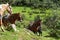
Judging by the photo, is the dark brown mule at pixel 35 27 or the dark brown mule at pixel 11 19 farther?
the dark brown mule at pixel 35 27

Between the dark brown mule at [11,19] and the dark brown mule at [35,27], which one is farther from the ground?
the dark brown mule at [11,19]

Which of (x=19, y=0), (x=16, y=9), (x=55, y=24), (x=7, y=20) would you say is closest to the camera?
(x=7, y=20)

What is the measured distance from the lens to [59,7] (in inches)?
1965

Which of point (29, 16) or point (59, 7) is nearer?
point (29, 16)

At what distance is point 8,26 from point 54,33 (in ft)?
46.5

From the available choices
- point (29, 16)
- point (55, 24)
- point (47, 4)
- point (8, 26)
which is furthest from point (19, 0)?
point (8, 26)

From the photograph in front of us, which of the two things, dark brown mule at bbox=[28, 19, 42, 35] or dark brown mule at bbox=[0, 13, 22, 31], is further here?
dark brown mule at bbox=[28, 19, 42, 35]

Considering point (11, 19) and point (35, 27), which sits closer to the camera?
point (11, 19)

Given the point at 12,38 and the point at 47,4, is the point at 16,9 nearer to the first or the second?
the point at 47,4

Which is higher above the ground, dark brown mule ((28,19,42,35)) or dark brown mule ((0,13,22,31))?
dark brown mule ((0,13,22,31))

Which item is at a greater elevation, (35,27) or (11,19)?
(11,19)

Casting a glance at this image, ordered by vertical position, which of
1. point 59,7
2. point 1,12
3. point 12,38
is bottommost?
point 59,7

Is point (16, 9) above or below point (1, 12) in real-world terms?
below

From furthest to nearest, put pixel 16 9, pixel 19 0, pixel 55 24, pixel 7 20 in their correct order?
1. pixel 19 0
2. pixel 16 9
3. pixel 55 24
4. pixel 7 20
